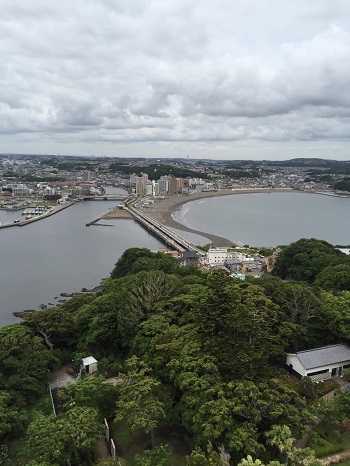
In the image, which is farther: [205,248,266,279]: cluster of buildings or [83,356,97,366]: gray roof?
[205,248,266,279]: cluster of buildings

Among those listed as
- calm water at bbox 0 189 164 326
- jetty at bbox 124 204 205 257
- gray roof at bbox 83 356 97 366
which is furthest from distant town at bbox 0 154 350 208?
gray roof at bbox 83 356 97 366

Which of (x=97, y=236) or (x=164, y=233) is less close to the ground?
(x=164, y=233)

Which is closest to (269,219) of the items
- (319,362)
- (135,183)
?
(319,362)

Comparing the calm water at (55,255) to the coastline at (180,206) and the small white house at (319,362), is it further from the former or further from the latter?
the small white house at (319,362)

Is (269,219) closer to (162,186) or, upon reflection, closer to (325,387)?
(162,186)

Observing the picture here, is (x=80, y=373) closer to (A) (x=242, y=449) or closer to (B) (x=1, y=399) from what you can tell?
(B) (x=1, y=399)

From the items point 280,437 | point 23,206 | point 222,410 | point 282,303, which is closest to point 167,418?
point 222,410

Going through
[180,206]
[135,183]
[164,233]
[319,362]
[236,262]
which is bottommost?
[180,206]

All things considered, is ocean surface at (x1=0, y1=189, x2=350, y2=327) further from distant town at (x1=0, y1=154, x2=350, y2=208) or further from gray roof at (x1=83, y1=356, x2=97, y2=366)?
distant town at (x1=0, y1=154, x2=350, y2=208)
